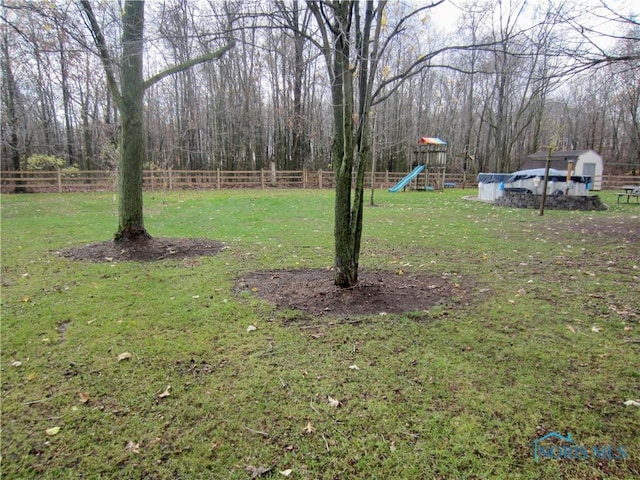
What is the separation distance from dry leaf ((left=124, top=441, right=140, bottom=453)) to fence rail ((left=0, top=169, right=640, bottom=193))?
17067 millimetres

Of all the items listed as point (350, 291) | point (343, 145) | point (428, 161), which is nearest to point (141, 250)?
point (350, 291)

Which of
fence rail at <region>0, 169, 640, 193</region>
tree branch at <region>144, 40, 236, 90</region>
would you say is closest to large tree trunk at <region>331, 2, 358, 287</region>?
tree branch at <region>144, 40, 236, 90</region>

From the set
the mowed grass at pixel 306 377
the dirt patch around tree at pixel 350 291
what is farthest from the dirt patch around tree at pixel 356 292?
the mowed grass at pixel 306 377

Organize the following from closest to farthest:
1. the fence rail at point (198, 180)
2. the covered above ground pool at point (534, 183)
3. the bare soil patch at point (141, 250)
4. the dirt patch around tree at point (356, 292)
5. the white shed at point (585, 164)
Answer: the dirt patch around tree at point (356, 292) < the bare soil patch at point (141, 250) < the covered above ground pool at point (534, 183) < the fence rail at point (198, 180) < the white shed at point (585, 164)

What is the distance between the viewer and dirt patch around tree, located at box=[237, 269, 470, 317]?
389cm

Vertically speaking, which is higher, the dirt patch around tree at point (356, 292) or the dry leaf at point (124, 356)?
the dirt patch around tree at point (356, 292)

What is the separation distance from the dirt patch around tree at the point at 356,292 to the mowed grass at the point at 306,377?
0.18 meters

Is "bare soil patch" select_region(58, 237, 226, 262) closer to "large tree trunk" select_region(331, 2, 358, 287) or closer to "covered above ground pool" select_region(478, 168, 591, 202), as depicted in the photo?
"large tree trunk" select_region(331, 2, 358, 287)

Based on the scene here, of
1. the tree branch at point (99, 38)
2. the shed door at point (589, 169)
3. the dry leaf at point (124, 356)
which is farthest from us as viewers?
the shed door at point (589, 169)

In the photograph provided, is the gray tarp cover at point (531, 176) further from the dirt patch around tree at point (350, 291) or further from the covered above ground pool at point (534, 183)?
the dirt patch around tree at point (350, 291)

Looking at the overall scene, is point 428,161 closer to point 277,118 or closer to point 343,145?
point 277,118

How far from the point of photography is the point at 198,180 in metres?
23.4
